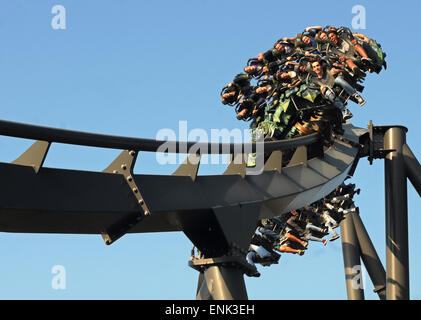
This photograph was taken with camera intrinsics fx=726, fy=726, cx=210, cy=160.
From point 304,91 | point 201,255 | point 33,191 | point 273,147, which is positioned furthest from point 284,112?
point 33,191

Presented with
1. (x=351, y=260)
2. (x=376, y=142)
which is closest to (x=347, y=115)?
(x=376, y=142)

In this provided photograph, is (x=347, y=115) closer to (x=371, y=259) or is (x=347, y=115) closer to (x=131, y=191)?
(x=371, y=259)

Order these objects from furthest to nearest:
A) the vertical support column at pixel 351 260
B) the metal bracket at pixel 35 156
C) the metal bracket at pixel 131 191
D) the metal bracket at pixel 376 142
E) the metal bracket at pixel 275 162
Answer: the vertical support column at pixel 351 260, the metal bracket at pixel 376 142, the metal bracket at pixel 275 162, the metal bracket at pixel 131 191, the metal bracket at pixel 35 156

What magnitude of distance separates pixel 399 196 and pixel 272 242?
2.81m

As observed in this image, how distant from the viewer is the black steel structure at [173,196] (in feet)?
24.7

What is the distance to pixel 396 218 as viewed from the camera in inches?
526

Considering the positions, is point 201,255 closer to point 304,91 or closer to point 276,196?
point 276,196

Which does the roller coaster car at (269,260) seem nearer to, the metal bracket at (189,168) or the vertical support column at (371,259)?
the vertical support column at (371,259)

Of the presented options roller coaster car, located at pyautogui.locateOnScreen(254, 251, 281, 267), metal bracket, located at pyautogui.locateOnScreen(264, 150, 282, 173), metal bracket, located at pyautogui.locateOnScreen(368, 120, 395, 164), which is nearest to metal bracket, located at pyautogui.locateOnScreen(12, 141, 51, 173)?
metal bracket, located at pyautogui.locateOnScreen(264, 150, 282, 173)

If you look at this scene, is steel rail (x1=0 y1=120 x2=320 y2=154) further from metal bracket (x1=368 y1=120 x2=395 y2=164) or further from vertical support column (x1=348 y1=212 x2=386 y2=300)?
vertical support column (x1=348 y1=212 x2=386 y2=300)

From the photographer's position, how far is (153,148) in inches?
321

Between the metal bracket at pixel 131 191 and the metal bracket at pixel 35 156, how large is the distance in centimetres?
98

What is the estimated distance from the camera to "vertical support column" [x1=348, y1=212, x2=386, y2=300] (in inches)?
630

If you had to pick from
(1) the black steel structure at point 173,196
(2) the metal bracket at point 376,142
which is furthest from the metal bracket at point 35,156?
(2) the metal bracket at point 376,142
